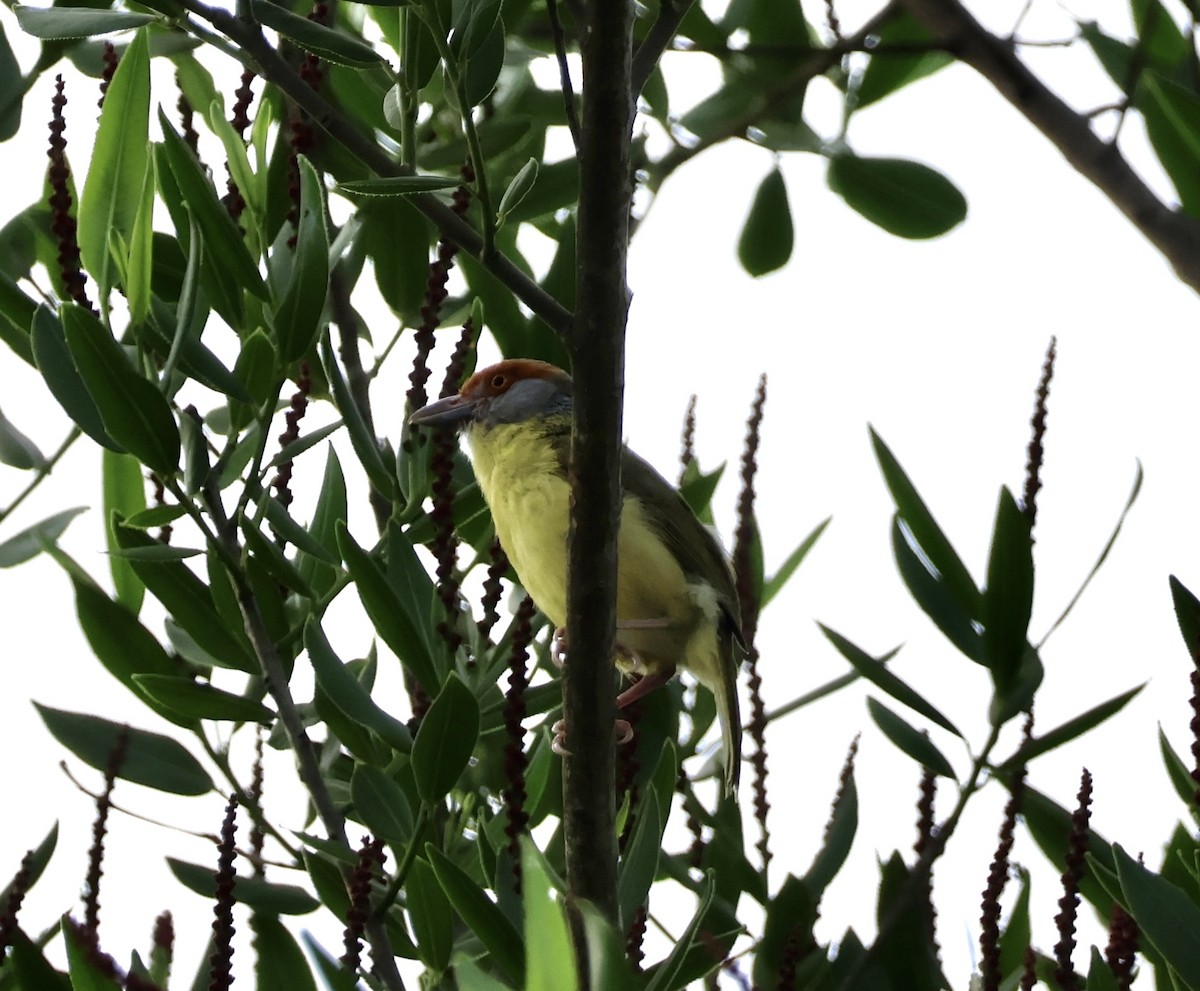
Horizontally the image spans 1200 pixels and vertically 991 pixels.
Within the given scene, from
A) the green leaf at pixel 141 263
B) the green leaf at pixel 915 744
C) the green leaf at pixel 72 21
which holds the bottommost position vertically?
the green leaf at pixel 915 744

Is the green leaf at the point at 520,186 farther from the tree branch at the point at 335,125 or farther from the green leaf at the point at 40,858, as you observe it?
the green leaf at the point at 40,858

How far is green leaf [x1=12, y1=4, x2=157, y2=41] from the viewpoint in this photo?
7.28 ft

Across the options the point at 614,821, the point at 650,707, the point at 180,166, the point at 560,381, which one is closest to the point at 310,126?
the point at 180,166

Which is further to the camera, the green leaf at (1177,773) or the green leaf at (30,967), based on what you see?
the green leaf at (1177,773)

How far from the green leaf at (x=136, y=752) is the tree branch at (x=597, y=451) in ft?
2.33

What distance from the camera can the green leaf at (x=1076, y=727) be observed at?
8.02ft

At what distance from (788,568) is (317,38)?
157 centimetres

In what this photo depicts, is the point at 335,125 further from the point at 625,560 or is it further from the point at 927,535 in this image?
the point at 625,560

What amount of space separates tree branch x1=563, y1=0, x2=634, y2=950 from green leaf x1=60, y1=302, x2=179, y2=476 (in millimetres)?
535

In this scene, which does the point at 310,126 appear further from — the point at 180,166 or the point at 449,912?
the point at 449,912

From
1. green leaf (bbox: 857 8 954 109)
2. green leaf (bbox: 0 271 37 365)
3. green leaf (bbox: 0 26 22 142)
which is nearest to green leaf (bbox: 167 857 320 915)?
green leaf (bbox: 0 271 37 365)

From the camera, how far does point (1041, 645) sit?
257 cm

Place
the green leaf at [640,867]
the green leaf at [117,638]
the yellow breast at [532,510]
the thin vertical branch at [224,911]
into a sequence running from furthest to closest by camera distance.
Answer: the yellow breast at [532,510] → the green leaf at [117,638] → the green leaf at [640,867] → the thin vertical branch at [224,911]

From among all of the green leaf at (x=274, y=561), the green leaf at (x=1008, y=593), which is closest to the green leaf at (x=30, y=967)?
the green leaf at (x=274, y=561)
